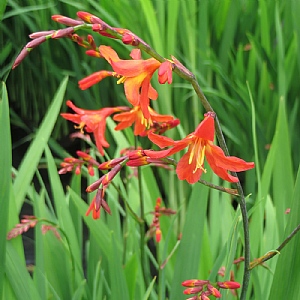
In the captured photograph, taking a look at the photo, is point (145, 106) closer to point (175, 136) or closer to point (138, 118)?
point (138, 118)

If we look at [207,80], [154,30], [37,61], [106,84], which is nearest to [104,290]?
[154,30]

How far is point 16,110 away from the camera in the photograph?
2270mm

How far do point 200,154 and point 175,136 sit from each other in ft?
3.64

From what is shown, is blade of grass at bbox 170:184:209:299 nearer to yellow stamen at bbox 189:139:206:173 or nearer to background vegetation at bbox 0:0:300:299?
background vegetation at bbox 0:0:300:299

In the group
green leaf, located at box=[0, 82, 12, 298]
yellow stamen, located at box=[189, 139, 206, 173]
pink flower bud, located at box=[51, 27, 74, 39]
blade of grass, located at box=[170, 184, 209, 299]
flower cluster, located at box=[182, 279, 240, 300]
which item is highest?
pink flower bud, located at box=[51, 27, 74, 39]

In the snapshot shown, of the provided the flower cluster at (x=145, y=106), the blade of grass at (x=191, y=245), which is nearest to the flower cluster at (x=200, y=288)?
the flower cluster at (x=145, y=106)

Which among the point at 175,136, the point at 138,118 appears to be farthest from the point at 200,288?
the point at 175,136

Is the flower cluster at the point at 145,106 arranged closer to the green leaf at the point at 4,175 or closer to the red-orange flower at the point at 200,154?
the red-orange flower at the point at 200,154

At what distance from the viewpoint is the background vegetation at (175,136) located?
81 cm

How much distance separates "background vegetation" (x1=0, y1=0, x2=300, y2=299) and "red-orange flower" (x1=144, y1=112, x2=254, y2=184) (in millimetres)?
191

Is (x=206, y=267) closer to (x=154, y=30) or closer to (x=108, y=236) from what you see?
(x=108, y=236)

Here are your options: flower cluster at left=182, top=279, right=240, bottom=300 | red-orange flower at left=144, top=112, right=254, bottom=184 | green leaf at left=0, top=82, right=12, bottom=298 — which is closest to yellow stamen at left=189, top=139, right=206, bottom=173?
red-orange flower at left=144, top=112, right=254, bottom=184

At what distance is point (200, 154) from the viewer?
56 centimetres

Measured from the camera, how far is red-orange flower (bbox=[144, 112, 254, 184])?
53cm
